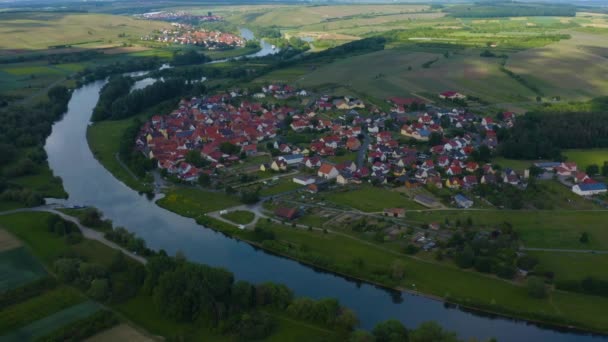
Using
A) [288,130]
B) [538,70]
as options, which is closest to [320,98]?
[288,130]

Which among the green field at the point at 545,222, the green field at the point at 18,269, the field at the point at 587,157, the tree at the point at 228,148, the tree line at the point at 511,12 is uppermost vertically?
the tree line at the point at 511,12

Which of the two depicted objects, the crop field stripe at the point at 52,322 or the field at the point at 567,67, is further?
the field at the point at 567,67

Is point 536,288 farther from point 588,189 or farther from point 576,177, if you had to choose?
point 576,177

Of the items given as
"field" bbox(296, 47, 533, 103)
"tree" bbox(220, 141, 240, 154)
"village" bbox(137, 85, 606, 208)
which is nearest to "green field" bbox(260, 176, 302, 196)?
"village" bbox(137, 85, 606, 208)

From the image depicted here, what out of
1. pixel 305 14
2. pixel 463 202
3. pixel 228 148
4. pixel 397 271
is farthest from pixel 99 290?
pixel 305 14

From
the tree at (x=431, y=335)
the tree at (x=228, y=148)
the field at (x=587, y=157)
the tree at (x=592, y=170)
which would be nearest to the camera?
the tree at (x=431, y=335)

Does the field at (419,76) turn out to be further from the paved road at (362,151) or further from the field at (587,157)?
the field at (587,157)

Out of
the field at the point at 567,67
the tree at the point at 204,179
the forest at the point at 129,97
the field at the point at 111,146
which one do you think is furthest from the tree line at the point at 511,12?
the tree at the point at 204,179

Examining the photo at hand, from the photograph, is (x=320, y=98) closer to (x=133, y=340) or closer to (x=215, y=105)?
(x=215, y=105)
